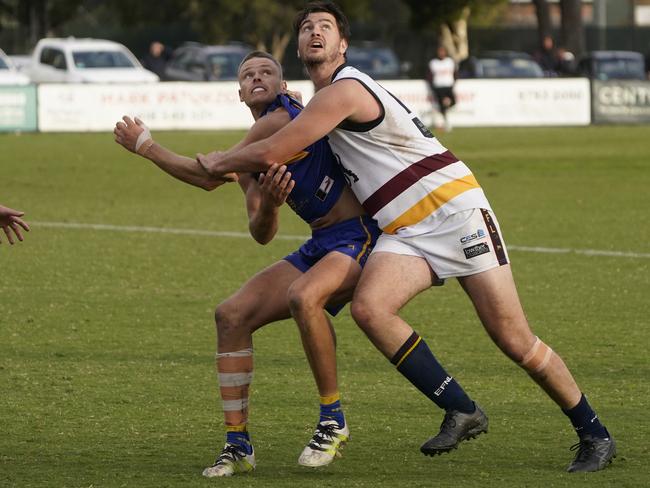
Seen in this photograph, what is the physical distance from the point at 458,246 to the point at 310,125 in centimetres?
81

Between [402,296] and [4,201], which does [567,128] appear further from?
[402,296]

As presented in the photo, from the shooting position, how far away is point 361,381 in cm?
869

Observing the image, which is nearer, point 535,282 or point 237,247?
point 535,282

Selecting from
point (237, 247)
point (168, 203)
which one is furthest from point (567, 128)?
point (237, 247)

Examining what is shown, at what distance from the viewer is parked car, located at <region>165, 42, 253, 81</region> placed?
46.9 metres

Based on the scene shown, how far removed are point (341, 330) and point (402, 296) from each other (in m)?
4.08

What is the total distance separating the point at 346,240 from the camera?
6.84m

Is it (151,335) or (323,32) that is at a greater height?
(323,32)

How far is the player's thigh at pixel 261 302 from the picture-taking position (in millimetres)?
6816

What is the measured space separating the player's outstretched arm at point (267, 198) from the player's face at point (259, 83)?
370mm

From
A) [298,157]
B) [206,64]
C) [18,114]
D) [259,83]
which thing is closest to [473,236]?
[298,157]

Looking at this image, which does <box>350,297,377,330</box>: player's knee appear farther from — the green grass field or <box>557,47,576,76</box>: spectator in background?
<box>557,47,576,76</box>: spectator in background

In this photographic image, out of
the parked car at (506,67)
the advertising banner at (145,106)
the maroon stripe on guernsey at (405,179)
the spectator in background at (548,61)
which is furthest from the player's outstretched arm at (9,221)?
the spectator in background at (548,61)

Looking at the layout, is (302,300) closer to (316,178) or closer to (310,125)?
(316,178)
